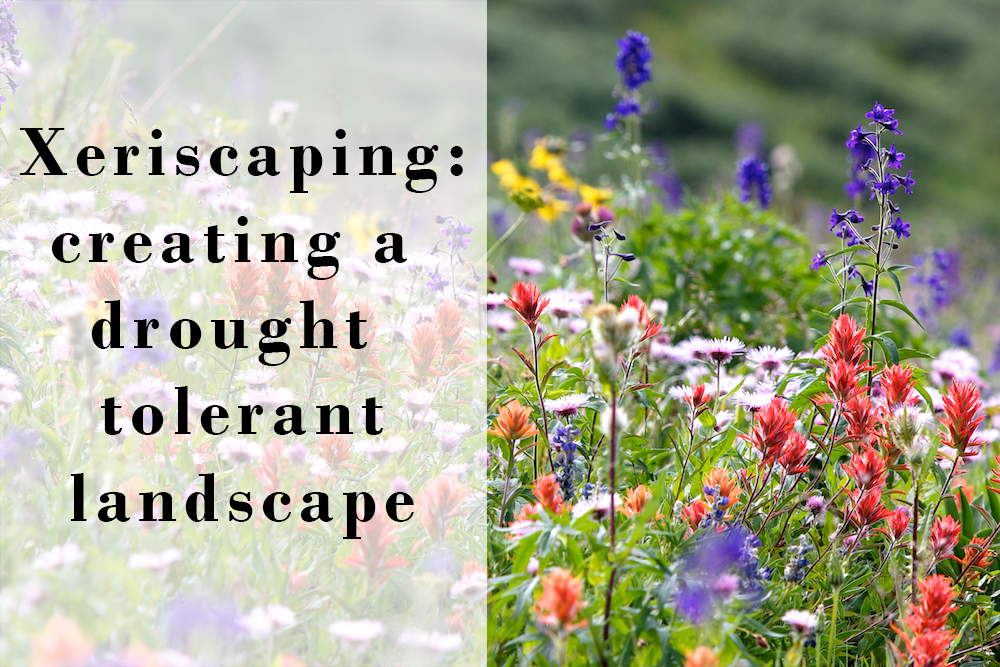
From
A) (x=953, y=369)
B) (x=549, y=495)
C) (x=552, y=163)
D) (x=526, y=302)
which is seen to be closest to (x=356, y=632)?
(x=549, y=495)

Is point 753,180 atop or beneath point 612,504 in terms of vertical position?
atop

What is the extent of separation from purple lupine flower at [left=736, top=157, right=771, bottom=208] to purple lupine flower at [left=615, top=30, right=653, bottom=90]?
0.51 meters

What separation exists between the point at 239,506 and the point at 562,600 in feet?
2.14

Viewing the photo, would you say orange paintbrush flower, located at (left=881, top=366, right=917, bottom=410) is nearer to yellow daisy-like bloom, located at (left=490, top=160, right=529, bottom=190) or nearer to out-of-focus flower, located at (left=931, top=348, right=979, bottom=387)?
out-of-focus flower, located at (left=931, top=348, right=979, bottom=387)

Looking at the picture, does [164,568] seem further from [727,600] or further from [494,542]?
[727,600]

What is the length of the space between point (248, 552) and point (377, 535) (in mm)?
254

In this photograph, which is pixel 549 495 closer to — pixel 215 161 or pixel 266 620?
pixel 266 620

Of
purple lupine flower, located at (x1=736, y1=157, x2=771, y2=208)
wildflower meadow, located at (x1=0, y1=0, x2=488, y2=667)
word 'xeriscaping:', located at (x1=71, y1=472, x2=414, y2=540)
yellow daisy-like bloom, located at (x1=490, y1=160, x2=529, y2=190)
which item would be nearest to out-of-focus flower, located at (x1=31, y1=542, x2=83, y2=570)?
wildflower meadow, located at (x1=0, y1=0, x2=488, y2=667)

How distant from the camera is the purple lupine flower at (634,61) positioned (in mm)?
3020

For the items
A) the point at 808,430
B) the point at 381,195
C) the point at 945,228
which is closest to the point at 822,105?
the point at 945,228

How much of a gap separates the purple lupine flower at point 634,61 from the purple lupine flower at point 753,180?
0.51 metres

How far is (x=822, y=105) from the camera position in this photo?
55.1ft

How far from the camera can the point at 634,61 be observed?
3.03 metres

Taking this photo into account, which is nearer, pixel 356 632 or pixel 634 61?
pixel 356 632
